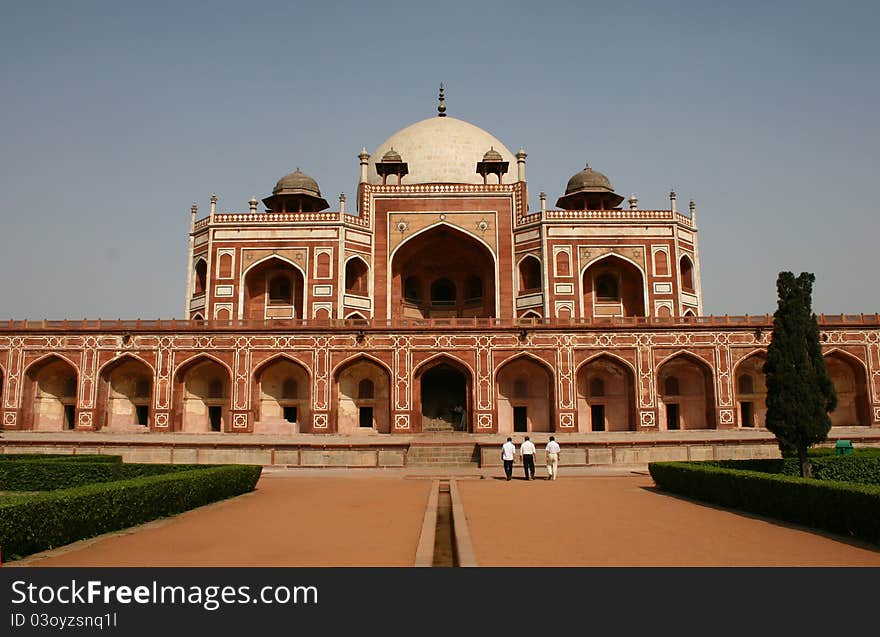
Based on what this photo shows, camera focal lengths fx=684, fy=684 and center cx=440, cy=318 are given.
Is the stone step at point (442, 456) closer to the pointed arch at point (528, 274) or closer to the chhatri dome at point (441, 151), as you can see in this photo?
the pointed arch at point (528, 274)

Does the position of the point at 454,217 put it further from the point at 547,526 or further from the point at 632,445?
the point at 547,526

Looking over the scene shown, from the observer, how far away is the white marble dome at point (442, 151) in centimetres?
4097

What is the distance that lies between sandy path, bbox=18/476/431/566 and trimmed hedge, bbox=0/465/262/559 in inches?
9.7

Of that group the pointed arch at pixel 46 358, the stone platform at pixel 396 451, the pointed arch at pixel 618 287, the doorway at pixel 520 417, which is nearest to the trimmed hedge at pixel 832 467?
the stone platform at pixel 396 451

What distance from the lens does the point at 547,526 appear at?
9328 mm

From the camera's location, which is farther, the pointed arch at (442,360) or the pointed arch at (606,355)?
the pointed arch at (606,355)

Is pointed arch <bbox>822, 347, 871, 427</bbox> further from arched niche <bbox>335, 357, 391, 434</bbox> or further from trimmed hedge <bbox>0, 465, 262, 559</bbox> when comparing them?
trimmed hedge <bbox>0, 465, 262, 559</bbox>

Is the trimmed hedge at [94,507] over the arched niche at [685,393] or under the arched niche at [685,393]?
under

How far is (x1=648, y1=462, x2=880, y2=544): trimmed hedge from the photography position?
829 cm

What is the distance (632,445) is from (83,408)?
21920mm

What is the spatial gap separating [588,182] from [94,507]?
3184 cm

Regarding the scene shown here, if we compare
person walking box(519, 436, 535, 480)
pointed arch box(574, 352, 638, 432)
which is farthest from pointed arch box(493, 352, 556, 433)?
person walking box(519, 436, 535, 480)

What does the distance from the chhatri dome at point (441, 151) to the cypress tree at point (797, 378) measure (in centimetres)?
2623
